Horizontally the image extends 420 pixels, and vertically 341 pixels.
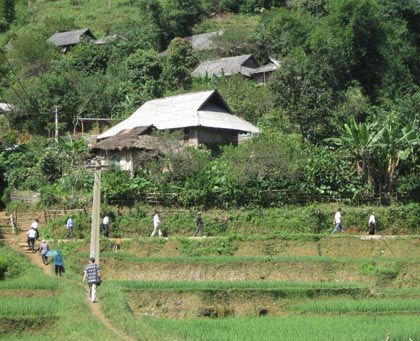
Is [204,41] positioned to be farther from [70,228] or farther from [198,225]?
[70,228]

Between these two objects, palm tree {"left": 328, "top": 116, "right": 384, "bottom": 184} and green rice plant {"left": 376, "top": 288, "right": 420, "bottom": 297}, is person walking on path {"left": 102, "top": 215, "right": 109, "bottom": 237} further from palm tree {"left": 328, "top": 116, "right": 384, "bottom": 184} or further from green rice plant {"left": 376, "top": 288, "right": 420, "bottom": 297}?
green rice plant {"left": 376, "top": 288, "right": 420, "bottom": 297}

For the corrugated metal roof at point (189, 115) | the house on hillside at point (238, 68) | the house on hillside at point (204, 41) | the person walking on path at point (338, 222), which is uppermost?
the house on hillside at point (204, 41)

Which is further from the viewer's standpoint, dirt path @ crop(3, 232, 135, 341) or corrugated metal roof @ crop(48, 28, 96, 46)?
corrugated metal roof @ crop(48, 28, 96, 46)

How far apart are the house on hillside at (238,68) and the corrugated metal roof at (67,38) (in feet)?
40.7

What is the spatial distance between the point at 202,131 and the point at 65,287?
17699 millimetres

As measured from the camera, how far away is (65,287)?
19281mm

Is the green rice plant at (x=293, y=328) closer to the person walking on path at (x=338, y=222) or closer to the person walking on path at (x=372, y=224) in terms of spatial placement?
the person walking on path at (x=338, y=222)

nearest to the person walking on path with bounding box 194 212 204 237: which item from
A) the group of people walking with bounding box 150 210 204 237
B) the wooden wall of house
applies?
the group of people walking with bounding box 150 210 204 237

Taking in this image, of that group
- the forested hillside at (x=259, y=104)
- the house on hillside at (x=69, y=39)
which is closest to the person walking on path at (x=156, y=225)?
the forested hillside at (x=259, y=104)

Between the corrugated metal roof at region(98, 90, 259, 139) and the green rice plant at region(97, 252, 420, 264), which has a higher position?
the corrugated metal roof at region(98, 90, 259, 139)

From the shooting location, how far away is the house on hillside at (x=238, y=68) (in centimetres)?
5059

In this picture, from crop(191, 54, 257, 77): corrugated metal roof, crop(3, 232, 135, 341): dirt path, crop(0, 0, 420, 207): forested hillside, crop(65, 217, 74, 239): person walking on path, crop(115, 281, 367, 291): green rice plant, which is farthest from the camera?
crop(191, 54, 257, 77): corrugated metal roof

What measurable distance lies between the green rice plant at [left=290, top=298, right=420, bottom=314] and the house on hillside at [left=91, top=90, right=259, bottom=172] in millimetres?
13870

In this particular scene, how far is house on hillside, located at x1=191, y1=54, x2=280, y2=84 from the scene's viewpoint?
50.6m
